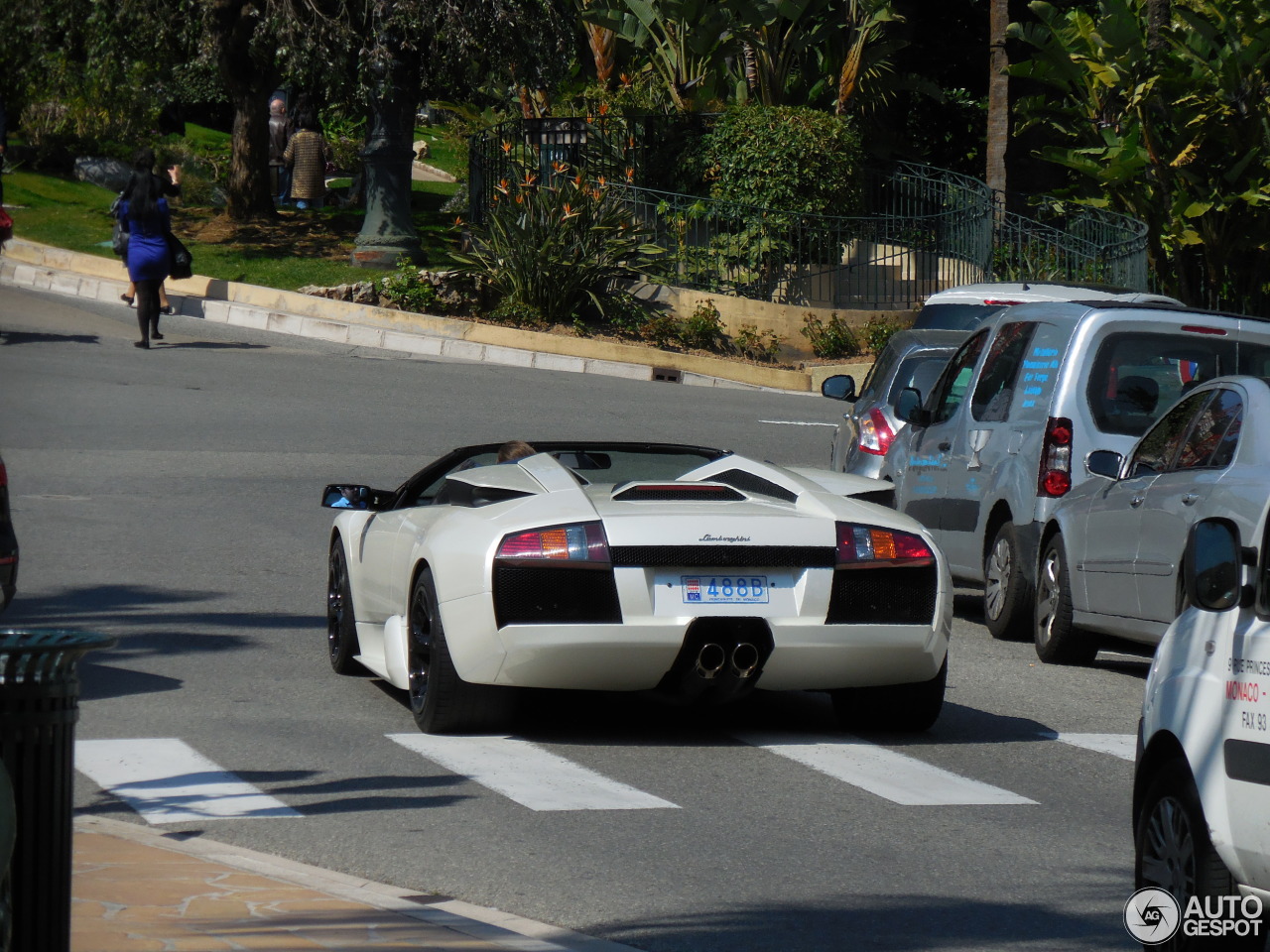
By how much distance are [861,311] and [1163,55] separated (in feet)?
20.4

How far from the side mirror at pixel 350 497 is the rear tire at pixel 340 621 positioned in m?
0.53

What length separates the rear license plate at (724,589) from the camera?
304 inches

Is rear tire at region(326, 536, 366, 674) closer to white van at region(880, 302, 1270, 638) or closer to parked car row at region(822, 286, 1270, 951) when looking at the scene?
parked car row at region(822, 286, 1270, 951)

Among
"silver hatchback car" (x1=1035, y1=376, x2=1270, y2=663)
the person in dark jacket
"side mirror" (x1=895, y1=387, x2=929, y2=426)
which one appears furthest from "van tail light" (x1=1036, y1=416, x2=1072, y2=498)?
the person in dark jacket

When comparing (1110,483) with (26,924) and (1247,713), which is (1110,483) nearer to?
(1247,713)

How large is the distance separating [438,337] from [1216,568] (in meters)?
21.7

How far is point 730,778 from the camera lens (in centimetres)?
755

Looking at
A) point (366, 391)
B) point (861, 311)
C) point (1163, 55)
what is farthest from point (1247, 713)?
point (1163, 55)

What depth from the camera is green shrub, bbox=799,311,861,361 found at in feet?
88.2

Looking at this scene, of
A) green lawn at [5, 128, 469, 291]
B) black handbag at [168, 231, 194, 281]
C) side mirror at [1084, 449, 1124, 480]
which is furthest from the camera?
green lawn at [5, 128, 469, 291]

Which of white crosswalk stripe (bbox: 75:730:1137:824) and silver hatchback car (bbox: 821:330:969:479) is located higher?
silver hatchback car (bbox: 821:330:969:479)

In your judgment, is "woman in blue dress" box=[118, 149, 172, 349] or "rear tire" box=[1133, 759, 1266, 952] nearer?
"rear tire" box=[1133, 759, 1266, 952]

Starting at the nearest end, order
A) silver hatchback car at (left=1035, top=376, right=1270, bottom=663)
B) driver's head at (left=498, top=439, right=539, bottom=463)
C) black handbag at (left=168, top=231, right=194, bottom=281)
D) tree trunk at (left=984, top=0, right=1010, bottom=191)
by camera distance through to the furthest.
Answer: silver hatchback car at (left=1035, top=376, right=1270, bottom=663) < driver's head at (left=498, top=439, right=539, bottom=463) < black handbag at (left=168, top=231, right=194, bottom=281) < tree trunk at (left=984, top=0, right=1010, bottom=191)

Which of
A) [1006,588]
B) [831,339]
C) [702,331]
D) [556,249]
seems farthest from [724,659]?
[556,249]
